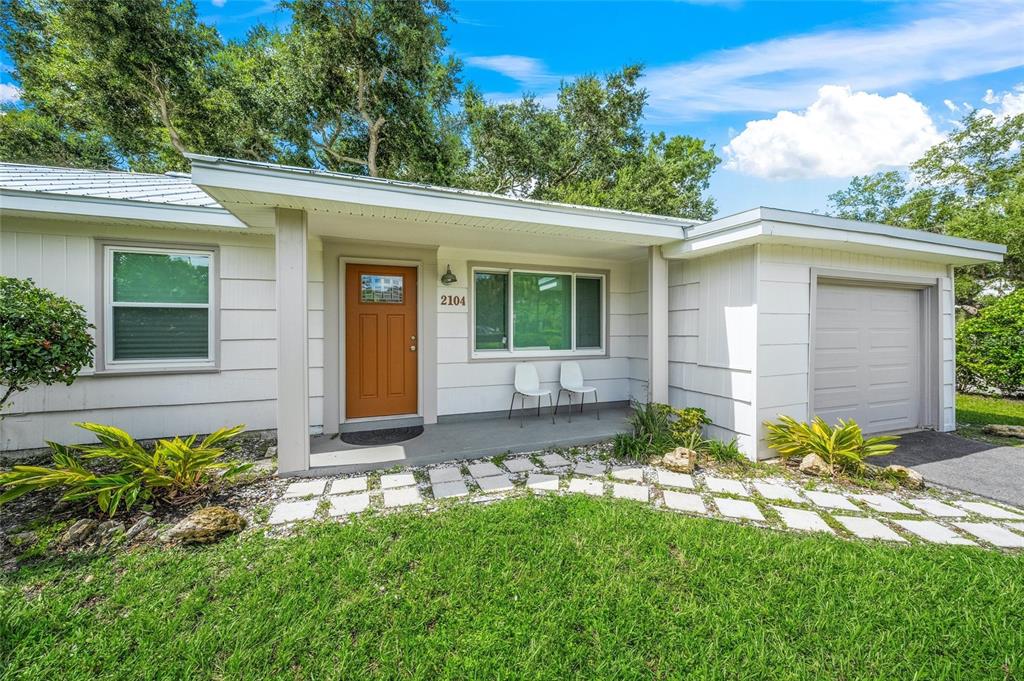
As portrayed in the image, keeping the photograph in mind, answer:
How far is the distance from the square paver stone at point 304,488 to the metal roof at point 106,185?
2.62 meters

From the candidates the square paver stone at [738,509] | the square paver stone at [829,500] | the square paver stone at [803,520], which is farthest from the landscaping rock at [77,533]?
the square paver stone at [829,500]

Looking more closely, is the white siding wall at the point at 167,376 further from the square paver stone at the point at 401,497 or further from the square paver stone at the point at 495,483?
the square paver stone at the point at 495,483

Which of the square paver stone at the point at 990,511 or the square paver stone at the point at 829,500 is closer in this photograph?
the square paver stone at the point at 990,511

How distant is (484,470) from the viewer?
3.56m

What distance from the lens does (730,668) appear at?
5.01 ft

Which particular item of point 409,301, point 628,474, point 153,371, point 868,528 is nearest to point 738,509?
point 868,528

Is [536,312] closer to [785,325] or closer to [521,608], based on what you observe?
[785,325]

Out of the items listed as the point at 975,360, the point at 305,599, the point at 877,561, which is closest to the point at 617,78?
the point at 975,360

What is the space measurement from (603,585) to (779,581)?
888mm

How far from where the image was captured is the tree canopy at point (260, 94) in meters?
9.23

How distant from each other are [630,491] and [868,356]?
3.73 m

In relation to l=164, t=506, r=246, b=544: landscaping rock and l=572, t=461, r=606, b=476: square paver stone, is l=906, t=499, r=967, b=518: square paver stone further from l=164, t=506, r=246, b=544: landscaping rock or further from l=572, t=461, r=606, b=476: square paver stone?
l=164, t=506, r=246, b=544: landscaping rock

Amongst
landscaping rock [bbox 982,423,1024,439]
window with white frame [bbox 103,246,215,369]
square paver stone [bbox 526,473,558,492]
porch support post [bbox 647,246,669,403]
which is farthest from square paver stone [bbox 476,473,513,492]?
landscaping rock [bbox 982,423,1024,439]

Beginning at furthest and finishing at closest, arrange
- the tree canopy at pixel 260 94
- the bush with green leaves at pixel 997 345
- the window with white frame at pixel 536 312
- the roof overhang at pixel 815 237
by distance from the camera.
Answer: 1. the tree canopy at pixel 260 94
2. the bush with green leaves at pixel 997 345
3. the window with white frame at pixel 536 312
4. the roof overhang at pixel 815 237
